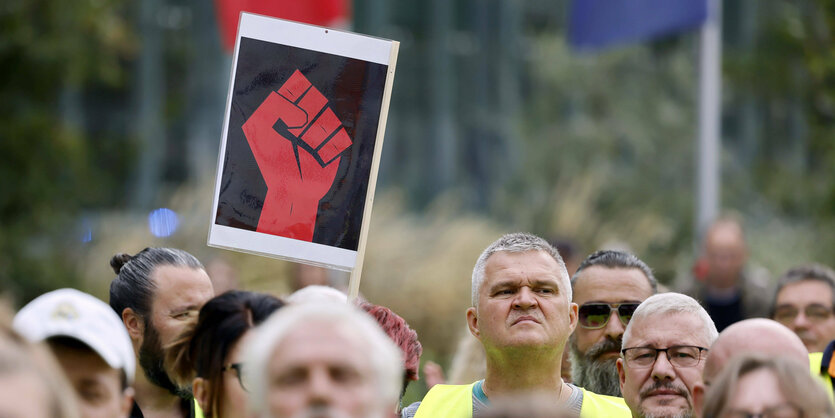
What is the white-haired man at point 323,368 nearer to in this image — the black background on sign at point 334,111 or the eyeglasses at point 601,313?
the black background on sign at point 334,111

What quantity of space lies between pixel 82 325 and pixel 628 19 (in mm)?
11225

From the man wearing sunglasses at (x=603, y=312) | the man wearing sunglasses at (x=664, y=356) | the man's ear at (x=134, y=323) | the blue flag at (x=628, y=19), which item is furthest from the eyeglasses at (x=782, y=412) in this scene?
the blue flag at (x=628, y=19)

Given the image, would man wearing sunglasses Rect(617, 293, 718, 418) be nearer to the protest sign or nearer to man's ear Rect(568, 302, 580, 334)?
man's ear Rect(568, 302, 580, 334)

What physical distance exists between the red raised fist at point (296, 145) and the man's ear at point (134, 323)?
0.70m

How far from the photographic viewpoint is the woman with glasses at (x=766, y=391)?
3492 millimetres

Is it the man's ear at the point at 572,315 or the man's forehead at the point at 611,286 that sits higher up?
the man's forehead at the point at 611,286

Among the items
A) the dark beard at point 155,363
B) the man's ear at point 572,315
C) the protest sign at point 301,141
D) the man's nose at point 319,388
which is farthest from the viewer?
the protest sign at point 301,141

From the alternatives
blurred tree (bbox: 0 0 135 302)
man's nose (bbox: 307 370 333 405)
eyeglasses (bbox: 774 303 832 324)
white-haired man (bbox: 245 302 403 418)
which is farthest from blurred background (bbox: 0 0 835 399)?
man's nose (bbox: 307 370 333 405)

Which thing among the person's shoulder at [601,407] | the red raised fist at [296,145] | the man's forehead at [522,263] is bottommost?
the person's shoulder at [601,407]

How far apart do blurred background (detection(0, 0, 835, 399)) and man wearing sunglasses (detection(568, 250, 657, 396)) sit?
7769 mm

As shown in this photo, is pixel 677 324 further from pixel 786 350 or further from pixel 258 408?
pixel 258 408

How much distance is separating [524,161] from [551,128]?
1.33 metres

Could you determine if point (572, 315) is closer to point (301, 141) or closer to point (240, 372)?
point (301, 141)

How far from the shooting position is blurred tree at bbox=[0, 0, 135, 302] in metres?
16.2
